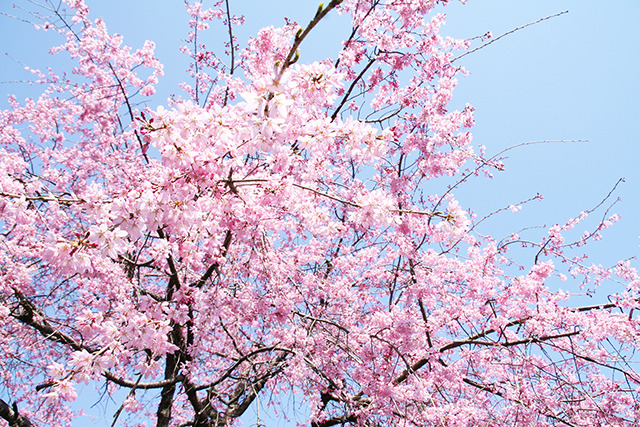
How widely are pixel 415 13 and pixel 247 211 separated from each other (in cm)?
399

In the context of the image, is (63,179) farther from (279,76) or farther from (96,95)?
(279,76)

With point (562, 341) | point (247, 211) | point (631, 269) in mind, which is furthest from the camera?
point (631, 269)

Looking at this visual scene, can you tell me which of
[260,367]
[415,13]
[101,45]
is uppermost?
[415,13]

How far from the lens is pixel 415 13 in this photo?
17.2 ft

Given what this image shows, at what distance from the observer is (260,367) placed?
5.79 meters

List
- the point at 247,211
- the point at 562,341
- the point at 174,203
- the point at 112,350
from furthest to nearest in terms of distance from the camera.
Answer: the point at 562,341, the point at 247,211, the point at 112,350, the point at 174,203

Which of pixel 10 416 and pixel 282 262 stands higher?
pixel 282 262

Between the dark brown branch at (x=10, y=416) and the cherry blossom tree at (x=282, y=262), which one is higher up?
the cherry blossom tree at (x=282, y=262)

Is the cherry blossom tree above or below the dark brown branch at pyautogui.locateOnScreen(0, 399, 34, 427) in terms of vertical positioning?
above

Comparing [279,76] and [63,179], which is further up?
[63,179]

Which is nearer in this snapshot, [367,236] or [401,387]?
[401,387]

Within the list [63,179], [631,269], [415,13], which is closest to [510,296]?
[631,269]

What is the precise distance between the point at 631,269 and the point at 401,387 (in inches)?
153

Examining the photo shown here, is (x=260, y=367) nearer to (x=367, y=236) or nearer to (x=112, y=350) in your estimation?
(x=367, y=236)
